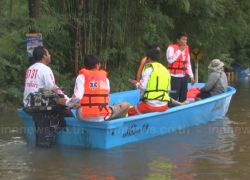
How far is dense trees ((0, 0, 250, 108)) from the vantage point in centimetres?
1400

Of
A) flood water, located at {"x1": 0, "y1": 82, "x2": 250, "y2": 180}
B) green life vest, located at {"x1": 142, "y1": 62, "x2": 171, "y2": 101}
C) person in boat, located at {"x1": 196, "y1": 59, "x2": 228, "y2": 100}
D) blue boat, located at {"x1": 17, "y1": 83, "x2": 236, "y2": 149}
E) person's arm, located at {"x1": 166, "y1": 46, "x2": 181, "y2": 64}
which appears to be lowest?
flood water, located at {"x1": 0, "y1": 82, "x2": 250, "y2": 180}

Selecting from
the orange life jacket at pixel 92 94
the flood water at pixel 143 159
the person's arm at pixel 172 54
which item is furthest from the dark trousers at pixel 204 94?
the orange life jacket at pixel 92 94

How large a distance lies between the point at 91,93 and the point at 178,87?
3443mm

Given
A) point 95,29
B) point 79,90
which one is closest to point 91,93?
point 79,90

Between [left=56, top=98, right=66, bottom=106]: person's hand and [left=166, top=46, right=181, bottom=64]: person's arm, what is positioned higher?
[left=166, top=46, right=181, bottom=64]: person's arm

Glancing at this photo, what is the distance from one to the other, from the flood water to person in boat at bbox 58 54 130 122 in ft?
1.95

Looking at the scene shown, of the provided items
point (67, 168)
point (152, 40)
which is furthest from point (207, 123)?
point (152, 40)

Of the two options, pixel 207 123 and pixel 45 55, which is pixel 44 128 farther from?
pixel 207 123

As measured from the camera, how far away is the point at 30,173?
7195mm

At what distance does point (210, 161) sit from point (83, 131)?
2000 millimetres

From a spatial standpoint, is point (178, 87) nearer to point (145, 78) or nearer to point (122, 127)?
point (145, 78)

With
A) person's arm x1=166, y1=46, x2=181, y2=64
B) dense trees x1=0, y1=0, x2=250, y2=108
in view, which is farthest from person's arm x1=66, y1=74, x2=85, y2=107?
dense trees x1=0, y1=0, x2=250, y2=108

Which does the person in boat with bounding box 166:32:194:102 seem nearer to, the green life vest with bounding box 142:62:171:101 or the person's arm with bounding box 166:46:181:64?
the person's arm with bounding box 166:46:181:64

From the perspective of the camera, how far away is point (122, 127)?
8.63 m
